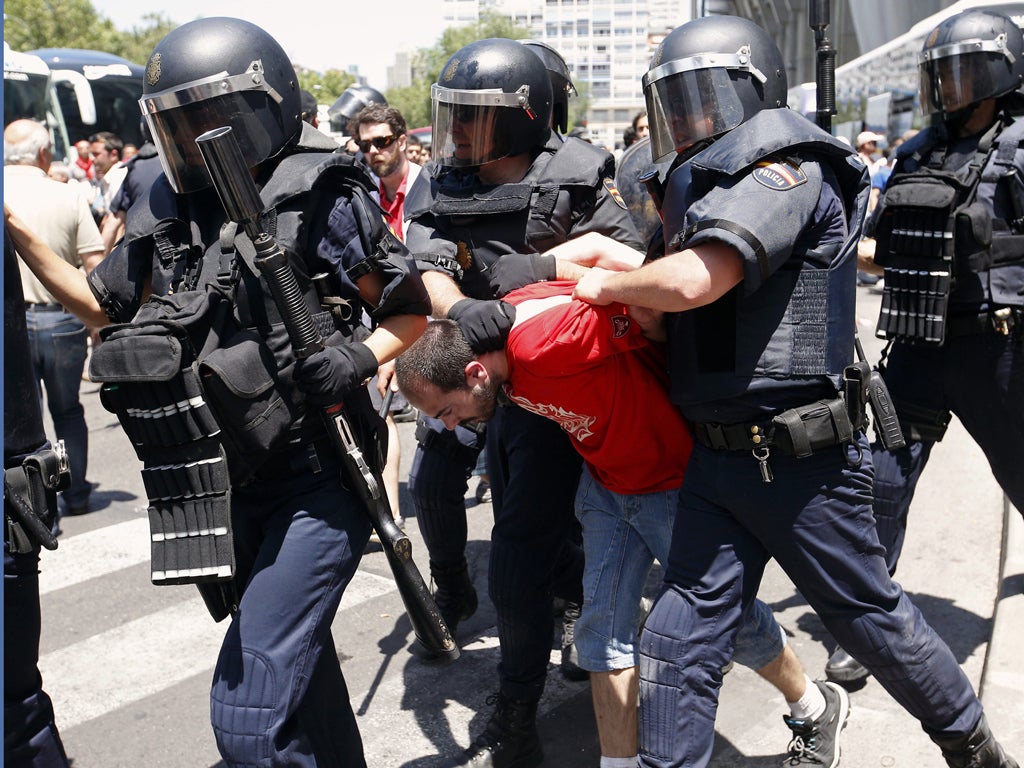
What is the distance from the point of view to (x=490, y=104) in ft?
11.2

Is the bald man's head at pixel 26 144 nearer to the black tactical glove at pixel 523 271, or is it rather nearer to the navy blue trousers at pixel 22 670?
the black tactical glove at pixel 523 271

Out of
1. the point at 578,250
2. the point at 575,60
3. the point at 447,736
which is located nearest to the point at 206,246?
the point at 578,250

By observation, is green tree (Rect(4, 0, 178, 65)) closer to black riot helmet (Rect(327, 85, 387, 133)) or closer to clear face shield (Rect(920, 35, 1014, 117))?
black riot helmet (Rect(327, 85, 387, 133))

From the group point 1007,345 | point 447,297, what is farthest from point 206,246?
point 1007,345

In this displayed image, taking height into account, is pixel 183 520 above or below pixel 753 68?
below

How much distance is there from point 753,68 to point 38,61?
19600 millimetres

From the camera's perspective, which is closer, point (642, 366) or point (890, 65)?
point (642, 366)

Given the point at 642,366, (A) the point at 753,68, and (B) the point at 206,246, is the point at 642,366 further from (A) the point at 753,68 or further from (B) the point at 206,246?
(B) the point at 206,246

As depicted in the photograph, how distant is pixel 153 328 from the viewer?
87.3 inches

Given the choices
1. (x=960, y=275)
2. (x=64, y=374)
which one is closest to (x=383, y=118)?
(x=64, y=374)

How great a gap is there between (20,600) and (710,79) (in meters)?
2.07

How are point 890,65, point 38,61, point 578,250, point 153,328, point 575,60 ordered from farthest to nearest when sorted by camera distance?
point 575,60 → point 38,61 → point 890,65 → point 578,250 → point 153,328

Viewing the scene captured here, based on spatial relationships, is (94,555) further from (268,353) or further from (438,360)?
(268,353)

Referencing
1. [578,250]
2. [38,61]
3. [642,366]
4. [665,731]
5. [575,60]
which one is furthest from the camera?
[575,60]
